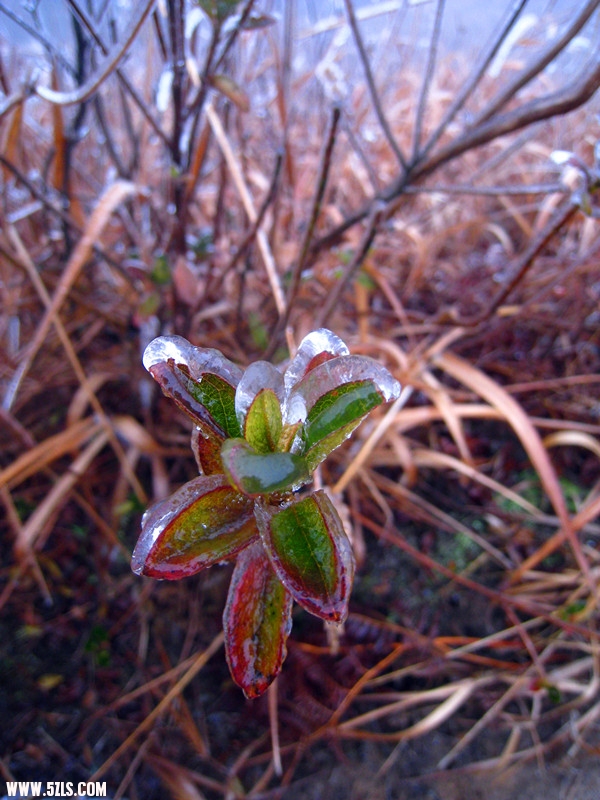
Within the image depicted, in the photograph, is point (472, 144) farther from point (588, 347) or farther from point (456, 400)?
point (588, 347)

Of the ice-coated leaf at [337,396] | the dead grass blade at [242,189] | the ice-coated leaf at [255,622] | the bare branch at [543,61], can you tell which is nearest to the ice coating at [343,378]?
the ice-coated leaf at [337,396]

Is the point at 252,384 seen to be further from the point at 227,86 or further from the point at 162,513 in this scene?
the point at 227,86

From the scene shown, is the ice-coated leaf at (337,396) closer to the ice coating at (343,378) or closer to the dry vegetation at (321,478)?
the ice coating at (343,378)

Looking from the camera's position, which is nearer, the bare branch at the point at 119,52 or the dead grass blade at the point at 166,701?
the bare branch at the point at 119,52

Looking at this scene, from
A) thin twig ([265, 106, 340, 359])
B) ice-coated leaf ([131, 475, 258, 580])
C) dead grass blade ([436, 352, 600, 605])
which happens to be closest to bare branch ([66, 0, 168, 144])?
thin twig ([265, 106, 340, 359])

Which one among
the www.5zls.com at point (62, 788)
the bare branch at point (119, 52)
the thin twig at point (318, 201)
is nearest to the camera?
the bare branch at point (119, 52)

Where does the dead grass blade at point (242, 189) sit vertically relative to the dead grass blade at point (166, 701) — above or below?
above

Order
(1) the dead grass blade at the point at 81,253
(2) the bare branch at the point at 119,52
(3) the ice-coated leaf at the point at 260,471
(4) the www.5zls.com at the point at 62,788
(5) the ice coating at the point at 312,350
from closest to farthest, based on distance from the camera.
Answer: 1. (3) the ice-coated leaf at the point at 260,471
2. (5) the ice coating at the point at 312,350
3. (2) the bare branch at the point at 119,52
4. (4) the www.5zls.com at the point at 62,788
5. (1) the dead grass blade at the point at 81,253

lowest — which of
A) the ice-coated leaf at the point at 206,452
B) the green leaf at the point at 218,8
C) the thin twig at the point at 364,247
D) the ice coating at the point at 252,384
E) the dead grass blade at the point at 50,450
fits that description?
the ice-coated leaf at the point at 206,452

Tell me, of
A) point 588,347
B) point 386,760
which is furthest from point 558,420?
point 386,760
